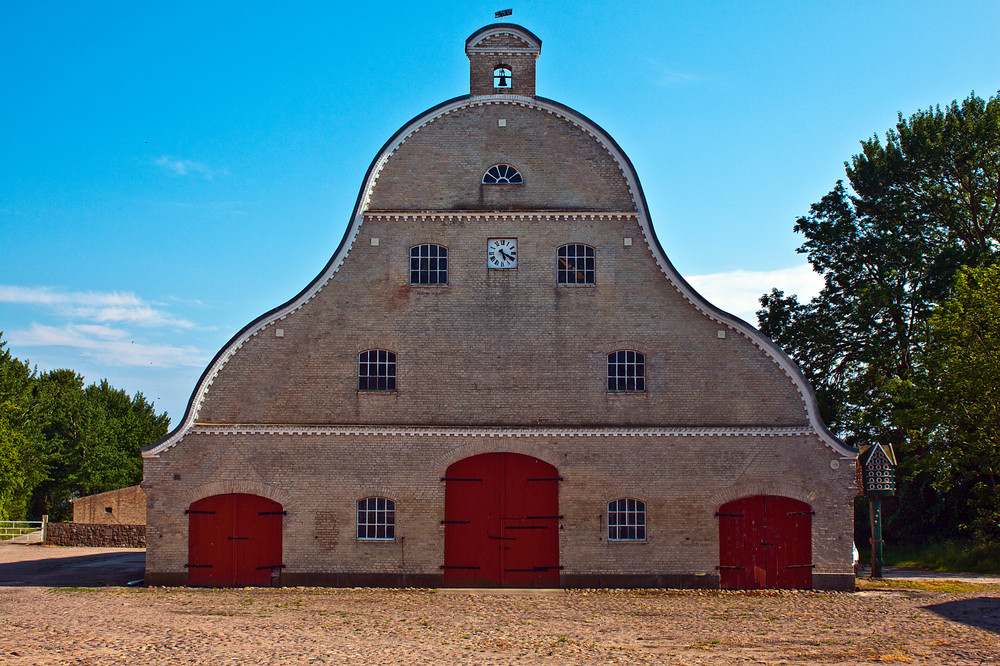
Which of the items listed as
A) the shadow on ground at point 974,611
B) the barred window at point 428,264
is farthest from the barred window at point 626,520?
the barred window at point 428,264

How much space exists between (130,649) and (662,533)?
480 inches

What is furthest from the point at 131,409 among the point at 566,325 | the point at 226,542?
the point at 566,325

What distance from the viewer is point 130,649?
12758 mm

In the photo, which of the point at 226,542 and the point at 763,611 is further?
the point at 226,542

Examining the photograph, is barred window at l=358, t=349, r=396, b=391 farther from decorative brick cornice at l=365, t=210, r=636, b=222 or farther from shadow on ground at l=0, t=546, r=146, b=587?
shadow on ground at l=0, t=546, r=146, b=587

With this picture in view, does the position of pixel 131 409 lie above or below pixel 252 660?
above

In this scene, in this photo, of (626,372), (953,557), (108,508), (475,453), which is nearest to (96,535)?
(108,508)

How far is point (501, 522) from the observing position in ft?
66.4

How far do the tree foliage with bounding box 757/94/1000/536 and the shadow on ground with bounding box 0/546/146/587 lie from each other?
27.3m

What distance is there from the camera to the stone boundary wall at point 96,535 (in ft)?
115

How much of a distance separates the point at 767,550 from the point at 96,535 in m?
29.5

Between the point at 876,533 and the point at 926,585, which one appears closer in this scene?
the point at 926,585

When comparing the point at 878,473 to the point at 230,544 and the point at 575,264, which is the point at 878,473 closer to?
the point at 575,264

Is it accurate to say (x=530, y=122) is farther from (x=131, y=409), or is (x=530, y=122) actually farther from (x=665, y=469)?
(x=131, y=409)
